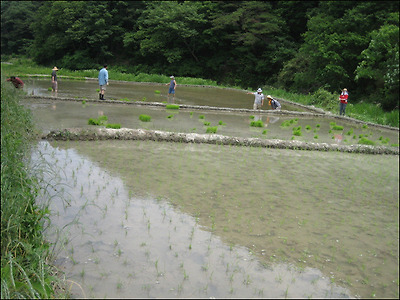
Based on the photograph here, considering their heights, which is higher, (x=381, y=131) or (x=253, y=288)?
(x=381, y=131)

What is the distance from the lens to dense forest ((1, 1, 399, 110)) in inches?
870

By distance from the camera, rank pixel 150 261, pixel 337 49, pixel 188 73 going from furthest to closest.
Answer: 1. pixel 188 73
2. pixel 337 49
3. pixel 150 261

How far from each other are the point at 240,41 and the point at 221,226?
3321 cm

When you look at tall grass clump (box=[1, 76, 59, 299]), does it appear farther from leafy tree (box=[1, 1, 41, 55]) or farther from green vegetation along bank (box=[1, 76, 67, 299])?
leafy tree (box=[1, 1, 41, 55])

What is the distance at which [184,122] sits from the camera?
12.8m

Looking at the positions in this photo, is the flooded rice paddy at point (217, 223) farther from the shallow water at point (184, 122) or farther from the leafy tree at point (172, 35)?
the leafy tree at point (172, 35)

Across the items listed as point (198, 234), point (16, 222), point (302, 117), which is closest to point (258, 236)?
point (198, 234)

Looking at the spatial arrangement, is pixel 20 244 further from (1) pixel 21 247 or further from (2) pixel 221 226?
(2) pixel 221 226

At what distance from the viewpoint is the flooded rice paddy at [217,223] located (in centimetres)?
364

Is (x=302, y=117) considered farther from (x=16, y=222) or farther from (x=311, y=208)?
(x=16, y=222)

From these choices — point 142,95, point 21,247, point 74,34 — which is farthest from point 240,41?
point 21,247

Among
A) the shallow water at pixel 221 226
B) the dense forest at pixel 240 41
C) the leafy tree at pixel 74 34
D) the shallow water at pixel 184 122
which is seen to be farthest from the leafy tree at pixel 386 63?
the leafy tree at pixel 74 34

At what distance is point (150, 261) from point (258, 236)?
1424mm

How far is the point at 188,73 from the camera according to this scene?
127ft
